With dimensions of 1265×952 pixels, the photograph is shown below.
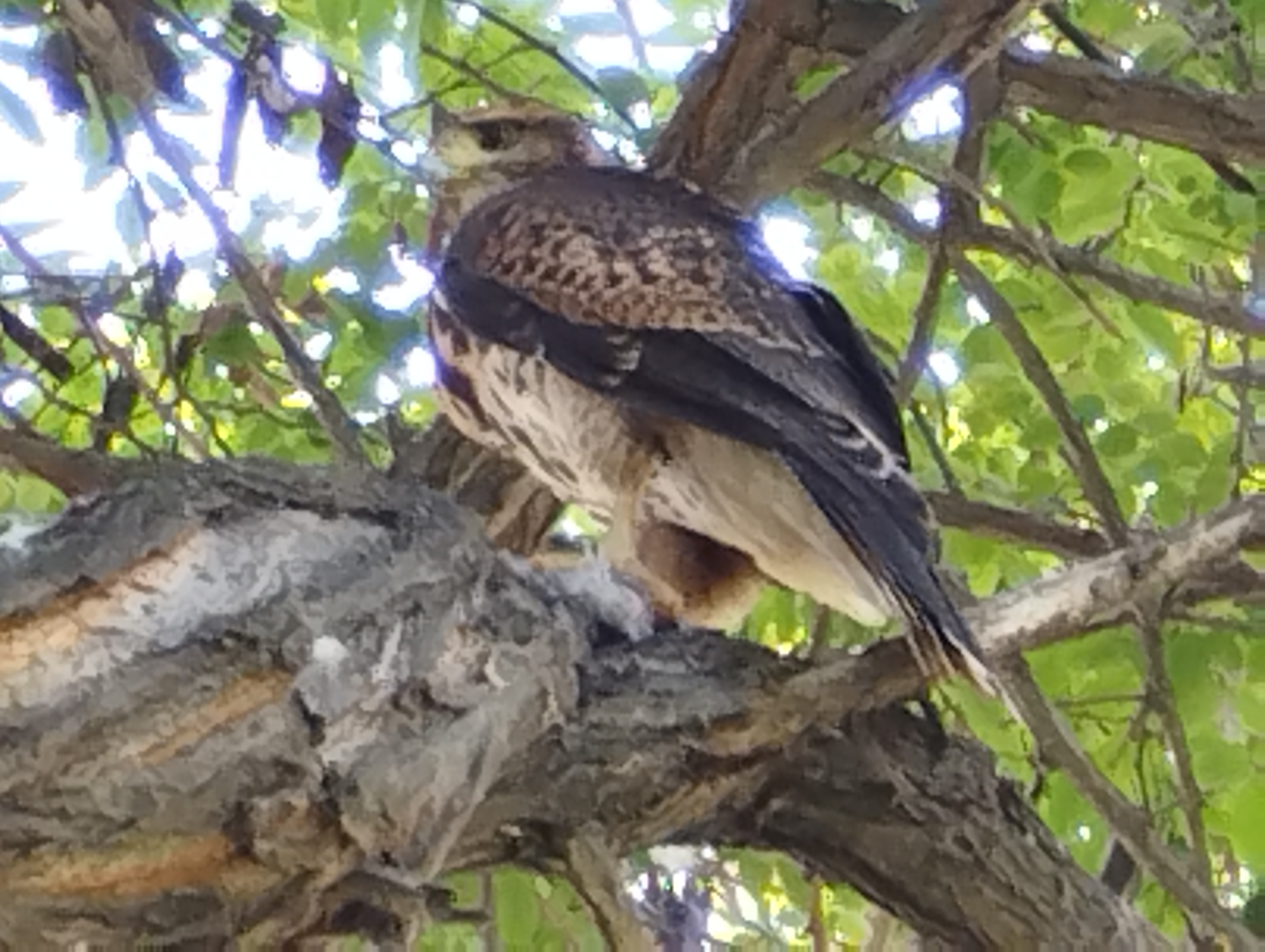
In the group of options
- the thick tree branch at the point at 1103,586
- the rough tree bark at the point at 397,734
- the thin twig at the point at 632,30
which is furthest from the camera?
the thin twig at the point at 632,30

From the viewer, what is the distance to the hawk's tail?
6.87ft

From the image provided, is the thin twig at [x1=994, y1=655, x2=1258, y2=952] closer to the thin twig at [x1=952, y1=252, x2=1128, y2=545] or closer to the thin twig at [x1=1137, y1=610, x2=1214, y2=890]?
the thin twig at [x1=1137, y1=610, x2=1214, y2=890]

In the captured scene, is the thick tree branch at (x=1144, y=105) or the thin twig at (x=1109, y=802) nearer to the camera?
the thin twig at (x=1109, y=802)

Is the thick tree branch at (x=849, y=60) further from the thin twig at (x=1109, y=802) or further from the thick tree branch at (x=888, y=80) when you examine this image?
the thin twig at (x=1109, y=802)

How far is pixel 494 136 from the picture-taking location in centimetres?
338

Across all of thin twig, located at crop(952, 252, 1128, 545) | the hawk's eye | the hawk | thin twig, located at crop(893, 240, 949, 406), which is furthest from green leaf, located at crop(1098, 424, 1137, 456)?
the hawk's eye

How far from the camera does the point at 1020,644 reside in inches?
91.7

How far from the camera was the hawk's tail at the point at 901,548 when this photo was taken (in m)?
2.09

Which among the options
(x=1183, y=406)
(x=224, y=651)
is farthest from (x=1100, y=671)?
(x=224, y=651)

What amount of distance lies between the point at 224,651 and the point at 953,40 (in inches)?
53.2

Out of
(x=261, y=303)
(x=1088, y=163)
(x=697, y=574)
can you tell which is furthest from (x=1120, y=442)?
(x=261, y=303)

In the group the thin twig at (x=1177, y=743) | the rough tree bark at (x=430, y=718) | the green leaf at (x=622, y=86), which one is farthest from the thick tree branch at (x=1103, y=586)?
the green leaf at (x=622, y=86)

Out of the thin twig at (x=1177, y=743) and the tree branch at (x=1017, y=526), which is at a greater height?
the tree branch at (x=1017, y=526)

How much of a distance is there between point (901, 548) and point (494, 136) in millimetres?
1365
